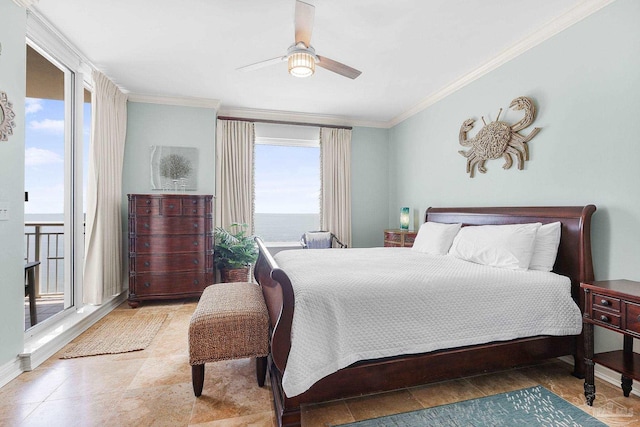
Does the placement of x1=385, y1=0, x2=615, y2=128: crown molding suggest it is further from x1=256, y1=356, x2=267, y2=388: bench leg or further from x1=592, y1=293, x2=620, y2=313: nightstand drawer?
x1=256, y1=356, x2=267, y2=388: bench leg

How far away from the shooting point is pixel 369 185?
212 inches

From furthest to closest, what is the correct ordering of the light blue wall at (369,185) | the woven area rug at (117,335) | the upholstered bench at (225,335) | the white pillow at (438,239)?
1. the light blue wall at (369,185)
2. the white pillow at (438,239)
3. the woven area rug at (117,335)
4. the upholstered bench at (225,335)

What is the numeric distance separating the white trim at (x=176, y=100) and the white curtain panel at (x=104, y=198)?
20 centimetres

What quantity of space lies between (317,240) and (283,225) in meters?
0.75

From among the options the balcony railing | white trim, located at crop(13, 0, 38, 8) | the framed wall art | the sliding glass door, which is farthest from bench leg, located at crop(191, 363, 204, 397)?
the framed wall art

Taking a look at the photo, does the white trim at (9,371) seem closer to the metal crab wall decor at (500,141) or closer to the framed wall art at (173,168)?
the framed wall art at (173,168)

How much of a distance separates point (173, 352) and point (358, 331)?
5.77 ft

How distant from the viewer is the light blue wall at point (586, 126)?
2082mm

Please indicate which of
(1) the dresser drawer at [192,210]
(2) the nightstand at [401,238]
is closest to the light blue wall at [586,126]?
(2) the nightstand at [401,238]

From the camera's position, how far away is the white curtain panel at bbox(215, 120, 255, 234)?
185 inches

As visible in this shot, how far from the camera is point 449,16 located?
2.48 metres

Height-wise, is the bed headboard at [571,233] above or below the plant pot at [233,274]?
above

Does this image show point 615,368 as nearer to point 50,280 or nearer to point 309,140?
point 309,140

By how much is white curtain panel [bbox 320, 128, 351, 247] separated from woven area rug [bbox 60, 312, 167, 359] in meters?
2.79
